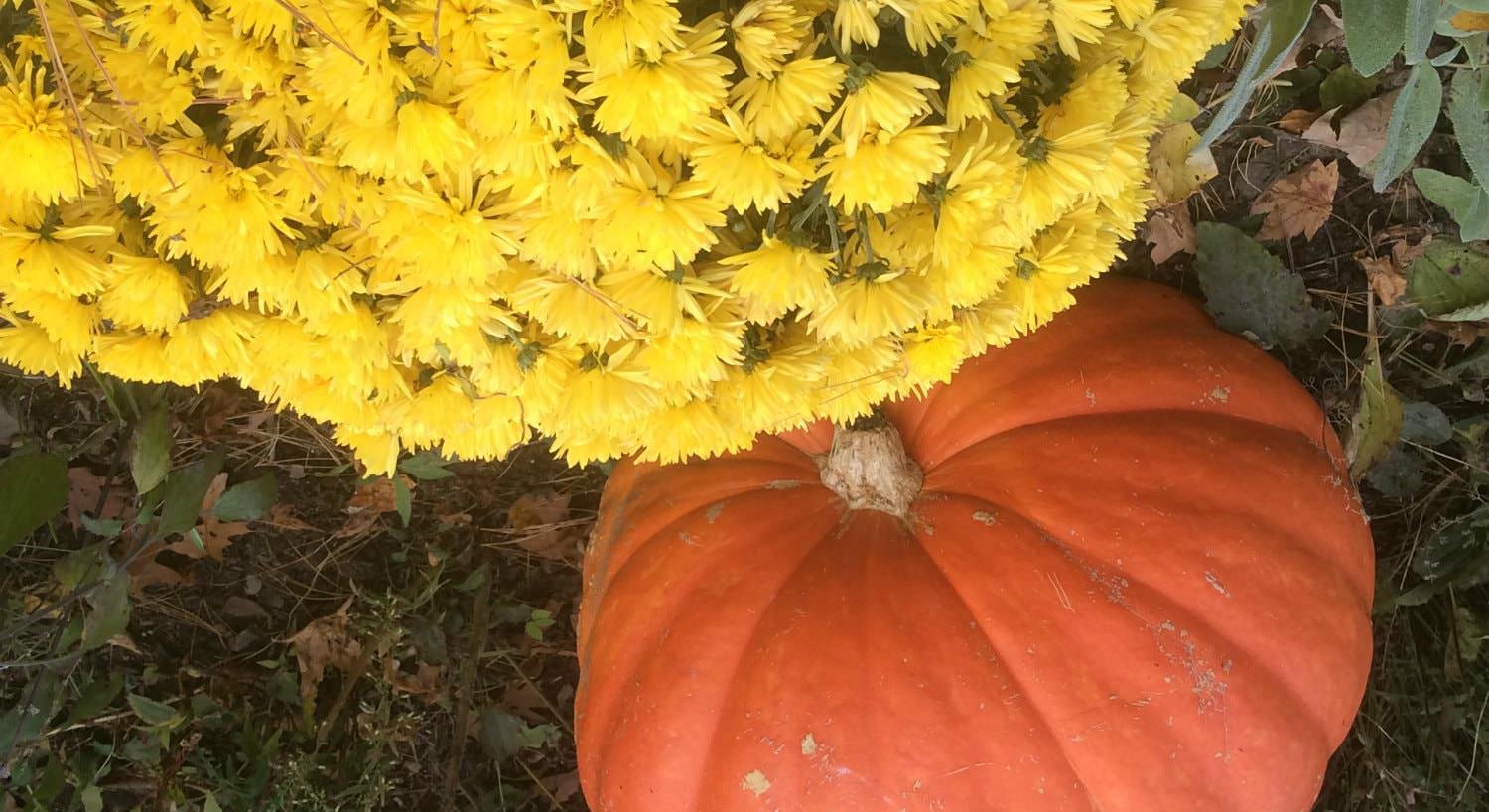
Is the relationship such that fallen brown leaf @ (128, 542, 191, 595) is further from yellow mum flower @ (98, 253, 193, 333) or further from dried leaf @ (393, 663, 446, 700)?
yellow mum flower @ (98, 253, 193, 333)

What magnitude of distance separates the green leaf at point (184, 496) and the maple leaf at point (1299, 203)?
1490 millimetres

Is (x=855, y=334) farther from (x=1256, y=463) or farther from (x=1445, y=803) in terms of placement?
(x=1445, y=803)

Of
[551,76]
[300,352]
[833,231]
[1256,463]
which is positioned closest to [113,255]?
[300,352]

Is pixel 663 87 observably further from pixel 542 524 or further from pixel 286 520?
pixel 286 520

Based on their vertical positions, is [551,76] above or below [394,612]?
above

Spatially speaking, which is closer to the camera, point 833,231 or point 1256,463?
point 833,231

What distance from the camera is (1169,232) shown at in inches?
60.6

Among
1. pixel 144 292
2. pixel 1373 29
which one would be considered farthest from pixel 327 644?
pixel 1373 29

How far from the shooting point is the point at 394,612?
165 cm

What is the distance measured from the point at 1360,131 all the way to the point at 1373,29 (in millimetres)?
644

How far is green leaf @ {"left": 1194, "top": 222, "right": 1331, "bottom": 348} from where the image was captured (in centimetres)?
148

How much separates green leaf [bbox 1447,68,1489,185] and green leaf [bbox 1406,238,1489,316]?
0.38 meters

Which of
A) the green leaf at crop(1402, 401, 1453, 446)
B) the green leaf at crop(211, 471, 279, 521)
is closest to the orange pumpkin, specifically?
the green leaf at crop(1402, 401, 1453, 446)

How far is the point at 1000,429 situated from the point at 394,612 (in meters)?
0.94
